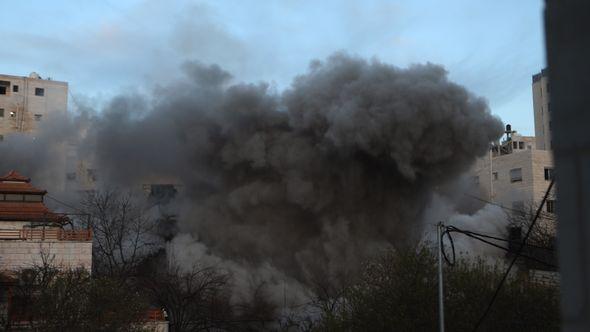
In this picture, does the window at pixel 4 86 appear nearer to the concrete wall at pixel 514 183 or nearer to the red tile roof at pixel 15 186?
the red tile roof at pixel 15 186

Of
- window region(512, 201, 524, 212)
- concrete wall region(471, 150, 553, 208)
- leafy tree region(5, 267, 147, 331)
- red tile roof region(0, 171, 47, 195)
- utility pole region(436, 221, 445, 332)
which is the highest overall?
concrete wall region(471, 150, 553, 208)

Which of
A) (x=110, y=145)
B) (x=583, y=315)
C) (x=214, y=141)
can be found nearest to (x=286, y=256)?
(x=214, y=141)

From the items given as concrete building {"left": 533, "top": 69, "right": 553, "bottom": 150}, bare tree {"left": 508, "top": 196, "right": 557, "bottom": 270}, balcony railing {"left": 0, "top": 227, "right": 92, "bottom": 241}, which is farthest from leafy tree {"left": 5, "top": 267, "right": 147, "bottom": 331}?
concrete building {"left": 533, "top": 69, "right": 553, "bottom": 150}

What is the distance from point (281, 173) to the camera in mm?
43188

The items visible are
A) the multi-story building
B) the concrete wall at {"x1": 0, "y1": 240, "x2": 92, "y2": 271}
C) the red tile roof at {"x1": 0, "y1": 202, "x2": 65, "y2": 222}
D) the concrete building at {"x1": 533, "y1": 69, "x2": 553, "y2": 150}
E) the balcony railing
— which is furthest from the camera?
the concrete building at {"x1": 533, "y1": 69, "x2": 553, "y2": 150}

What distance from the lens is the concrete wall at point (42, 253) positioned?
31.6 meters

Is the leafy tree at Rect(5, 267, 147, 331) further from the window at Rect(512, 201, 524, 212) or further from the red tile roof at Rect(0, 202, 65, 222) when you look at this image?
the window at Rect(512, 201, 524, 212)

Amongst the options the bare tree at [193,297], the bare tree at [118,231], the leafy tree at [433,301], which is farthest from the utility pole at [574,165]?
the bare tree at [118,231]

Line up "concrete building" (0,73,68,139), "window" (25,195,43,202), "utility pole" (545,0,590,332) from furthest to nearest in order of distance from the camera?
"concrete building" (0,73,68,139), "window" (25,195,43,202), "utility pole" (545,0,590,332)

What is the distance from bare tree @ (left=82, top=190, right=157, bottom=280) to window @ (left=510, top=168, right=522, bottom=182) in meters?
28.8

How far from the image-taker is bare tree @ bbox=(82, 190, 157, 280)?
4250 cm

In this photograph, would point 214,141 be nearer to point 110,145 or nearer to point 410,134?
point 110,145

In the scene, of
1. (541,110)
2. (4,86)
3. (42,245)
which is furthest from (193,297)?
(541,110)

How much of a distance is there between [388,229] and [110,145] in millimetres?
20931
